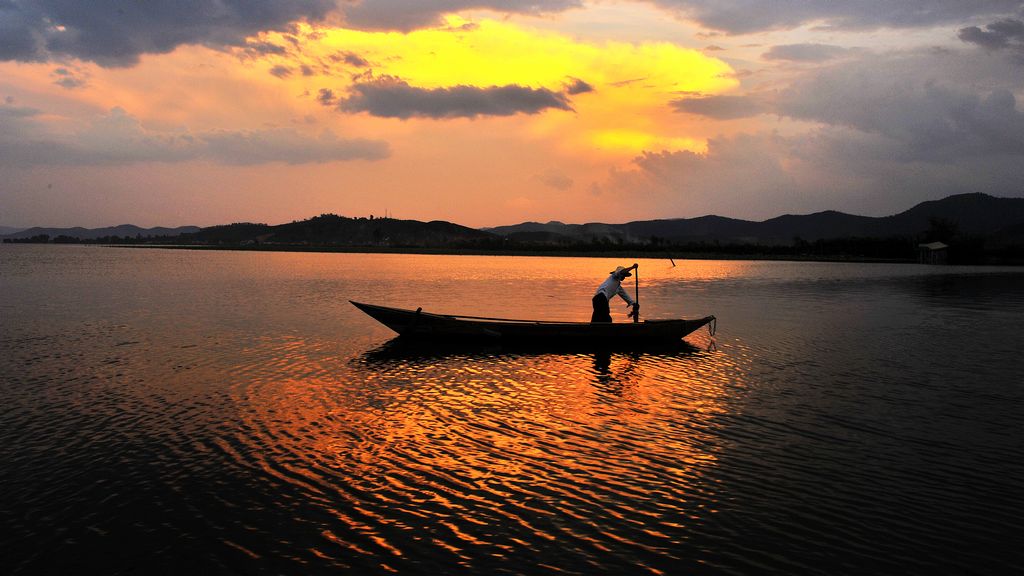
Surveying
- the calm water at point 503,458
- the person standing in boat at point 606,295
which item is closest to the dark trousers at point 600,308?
the person standing in boat at point 606,295

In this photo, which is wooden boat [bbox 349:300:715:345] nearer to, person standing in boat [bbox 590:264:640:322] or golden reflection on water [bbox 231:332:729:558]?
person standing in boat [bbox 590:264:640:322]

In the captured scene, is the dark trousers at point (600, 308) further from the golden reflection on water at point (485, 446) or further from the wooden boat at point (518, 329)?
the golden reflection on water at point (485, 446)

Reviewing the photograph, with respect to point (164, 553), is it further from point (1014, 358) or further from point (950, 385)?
A: point (1014, 358)

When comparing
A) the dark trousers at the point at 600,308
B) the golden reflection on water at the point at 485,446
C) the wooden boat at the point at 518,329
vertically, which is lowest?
the golden reflection on water at the point at 485,446

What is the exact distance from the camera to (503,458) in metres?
12.1

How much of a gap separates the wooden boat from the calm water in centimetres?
93

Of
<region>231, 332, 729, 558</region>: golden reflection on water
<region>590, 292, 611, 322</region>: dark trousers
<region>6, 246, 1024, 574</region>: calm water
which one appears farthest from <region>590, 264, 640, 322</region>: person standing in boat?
<region>231, 332, 729, 558</region>: golden reflection on water

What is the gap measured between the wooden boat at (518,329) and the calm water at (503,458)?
36.5 inches

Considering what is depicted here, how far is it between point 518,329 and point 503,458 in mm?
13114

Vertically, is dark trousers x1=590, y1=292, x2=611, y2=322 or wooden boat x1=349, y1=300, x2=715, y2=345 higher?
dark trousers x1=590, y1=292, x2=611, y2=322

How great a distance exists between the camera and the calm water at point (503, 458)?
27.7ft

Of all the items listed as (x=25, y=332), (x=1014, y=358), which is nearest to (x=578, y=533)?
(x=1014, y=358)

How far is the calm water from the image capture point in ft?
27.7

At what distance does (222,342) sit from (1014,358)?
30.5 meters
